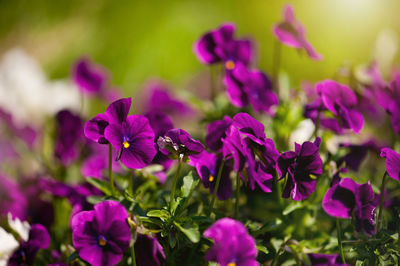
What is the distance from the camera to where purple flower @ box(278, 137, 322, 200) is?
630mm

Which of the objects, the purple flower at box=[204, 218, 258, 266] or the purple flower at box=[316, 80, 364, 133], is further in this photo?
the purple flower at box=[316, 80, 364, 133]

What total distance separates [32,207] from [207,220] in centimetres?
49

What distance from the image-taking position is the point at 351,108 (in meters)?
0.75

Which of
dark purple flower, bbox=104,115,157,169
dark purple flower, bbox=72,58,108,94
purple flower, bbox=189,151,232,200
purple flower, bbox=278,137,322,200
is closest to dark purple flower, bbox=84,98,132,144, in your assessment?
dark purple flower, bbox=104,115,157,169

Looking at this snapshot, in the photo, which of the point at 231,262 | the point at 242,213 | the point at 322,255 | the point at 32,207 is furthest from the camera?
the point at 32,207

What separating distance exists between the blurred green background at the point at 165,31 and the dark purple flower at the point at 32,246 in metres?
1.51

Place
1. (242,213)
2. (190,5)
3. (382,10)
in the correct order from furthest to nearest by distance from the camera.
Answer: (190,5), (382,10), (242,213)

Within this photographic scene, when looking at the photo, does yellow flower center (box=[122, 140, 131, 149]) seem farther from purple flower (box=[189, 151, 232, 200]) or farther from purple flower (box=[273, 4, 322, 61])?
purple flower (box=[273, 4, 322, 61])

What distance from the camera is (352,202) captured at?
633mm

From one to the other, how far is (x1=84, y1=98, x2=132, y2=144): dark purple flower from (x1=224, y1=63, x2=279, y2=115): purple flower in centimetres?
22

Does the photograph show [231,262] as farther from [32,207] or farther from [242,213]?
[32,207]

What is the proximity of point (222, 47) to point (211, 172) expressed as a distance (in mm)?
302

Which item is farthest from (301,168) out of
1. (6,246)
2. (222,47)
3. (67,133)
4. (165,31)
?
(165,31)

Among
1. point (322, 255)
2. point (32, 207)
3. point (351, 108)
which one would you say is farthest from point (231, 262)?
point (32, 207)
